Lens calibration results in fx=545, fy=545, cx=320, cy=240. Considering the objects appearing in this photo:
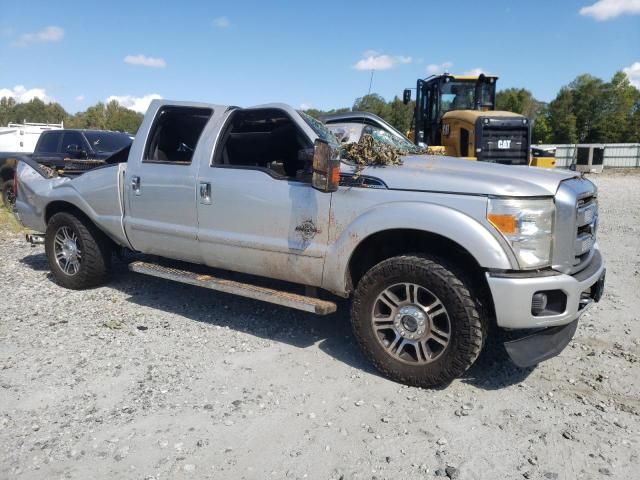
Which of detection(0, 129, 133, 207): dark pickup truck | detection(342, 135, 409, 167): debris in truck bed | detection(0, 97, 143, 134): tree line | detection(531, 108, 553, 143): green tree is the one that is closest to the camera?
detection(342, 135, 409, 167): debris in truck bed

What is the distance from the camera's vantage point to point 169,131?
18.4 ft

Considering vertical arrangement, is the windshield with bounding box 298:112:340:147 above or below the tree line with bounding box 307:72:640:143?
below

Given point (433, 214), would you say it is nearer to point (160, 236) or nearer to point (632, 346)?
point (632, 346)

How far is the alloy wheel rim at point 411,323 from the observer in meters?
3.71

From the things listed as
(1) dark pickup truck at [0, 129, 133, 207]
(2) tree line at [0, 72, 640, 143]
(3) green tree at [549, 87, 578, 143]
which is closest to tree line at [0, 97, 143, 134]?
(2) tree line at [0, 72, 640, 143]

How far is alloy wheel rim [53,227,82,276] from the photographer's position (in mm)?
5934

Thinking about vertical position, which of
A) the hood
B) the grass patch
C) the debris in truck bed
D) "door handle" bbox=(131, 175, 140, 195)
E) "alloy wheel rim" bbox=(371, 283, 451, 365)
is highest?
the debris in truck bed

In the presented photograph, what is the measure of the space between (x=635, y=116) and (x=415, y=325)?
65.3 m

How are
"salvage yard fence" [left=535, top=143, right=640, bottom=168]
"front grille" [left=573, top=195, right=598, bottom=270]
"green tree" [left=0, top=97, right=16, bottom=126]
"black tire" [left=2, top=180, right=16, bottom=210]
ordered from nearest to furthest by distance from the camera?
"front grille" [left=573, top=195, right=598, bottom=270]
"black tire" [left=2, top=180, right=16, bottom=210]
"salvage yard fence" [left=535, top=143, right=640, bottom=168]
"green tree" [left=0, top=97, right=16, bottom=126]

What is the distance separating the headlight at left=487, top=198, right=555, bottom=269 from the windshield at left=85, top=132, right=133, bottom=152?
982 centimetres

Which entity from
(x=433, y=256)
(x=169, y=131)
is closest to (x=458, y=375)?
(x=433, y=256)

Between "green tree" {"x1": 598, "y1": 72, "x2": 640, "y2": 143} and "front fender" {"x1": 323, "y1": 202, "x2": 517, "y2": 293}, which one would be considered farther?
"green tree" {"x1": 598, "y1": 72, "x2": 640, "y2": 143}

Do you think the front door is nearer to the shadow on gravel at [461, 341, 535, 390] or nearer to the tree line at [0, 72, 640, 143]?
the shadow on gravel at [461, 341, 535, 390]

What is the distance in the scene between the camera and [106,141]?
11.8 metres
